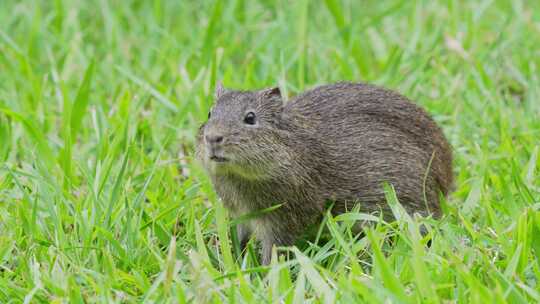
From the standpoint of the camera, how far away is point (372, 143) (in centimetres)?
524

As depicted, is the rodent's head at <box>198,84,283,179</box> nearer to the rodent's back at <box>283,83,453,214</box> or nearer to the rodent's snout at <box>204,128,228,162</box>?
the rodent's snout at <box>204,128,228,162</box>

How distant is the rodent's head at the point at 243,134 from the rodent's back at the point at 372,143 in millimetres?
177

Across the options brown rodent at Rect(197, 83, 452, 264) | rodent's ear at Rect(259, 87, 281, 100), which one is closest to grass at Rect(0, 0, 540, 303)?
brown rodent at Rect(197, 83, 452, 264)

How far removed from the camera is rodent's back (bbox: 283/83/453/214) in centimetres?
508

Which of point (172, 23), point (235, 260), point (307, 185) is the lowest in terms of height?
point (235, 260)

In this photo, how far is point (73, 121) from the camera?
609 centimetres

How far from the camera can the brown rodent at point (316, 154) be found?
15.1 feet

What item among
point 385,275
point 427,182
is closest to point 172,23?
point 427,182

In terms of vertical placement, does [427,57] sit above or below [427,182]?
above

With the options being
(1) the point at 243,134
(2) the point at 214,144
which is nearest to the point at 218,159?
(2) the point at 214,144

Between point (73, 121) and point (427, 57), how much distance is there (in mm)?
2536

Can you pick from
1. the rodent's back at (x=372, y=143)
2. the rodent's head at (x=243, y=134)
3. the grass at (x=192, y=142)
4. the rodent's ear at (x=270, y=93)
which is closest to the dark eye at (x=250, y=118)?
the rodent's head at (x=243, y=134)

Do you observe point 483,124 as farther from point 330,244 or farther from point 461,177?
point 330,244

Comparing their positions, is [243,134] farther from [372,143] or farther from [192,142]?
[192,142]
